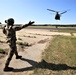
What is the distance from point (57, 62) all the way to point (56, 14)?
70586 millimetres

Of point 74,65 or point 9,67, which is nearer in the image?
point 9,67

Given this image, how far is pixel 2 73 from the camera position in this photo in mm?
7629

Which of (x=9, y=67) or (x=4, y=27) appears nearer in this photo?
(x=9, y=67)

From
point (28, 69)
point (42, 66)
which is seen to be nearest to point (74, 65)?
point (42, 66)

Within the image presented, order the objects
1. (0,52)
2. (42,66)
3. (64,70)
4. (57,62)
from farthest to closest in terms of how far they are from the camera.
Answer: (0,52) → (57,62) → (42,66) → (64,70)

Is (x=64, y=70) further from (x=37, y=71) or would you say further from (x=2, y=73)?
(x=2, y=73)

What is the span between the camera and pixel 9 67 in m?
8.18

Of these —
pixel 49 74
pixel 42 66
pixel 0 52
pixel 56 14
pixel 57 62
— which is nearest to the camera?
pixel 49 74

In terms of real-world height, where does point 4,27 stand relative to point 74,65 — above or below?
above

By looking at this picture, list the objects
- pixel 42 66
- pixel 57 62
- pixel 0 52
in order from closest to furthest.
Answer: pixel 42 66 < pixel 57 62 < pixel 0 52

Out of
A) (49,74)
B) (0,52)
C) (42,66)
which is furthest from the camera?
(0,52)

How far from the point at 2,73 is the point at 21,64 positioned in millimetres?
1531

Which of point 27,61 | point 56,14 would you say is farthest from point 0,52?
point 56,14

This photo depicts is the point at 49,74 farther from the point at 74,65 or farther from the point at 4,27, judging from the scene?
the point at 4,27
